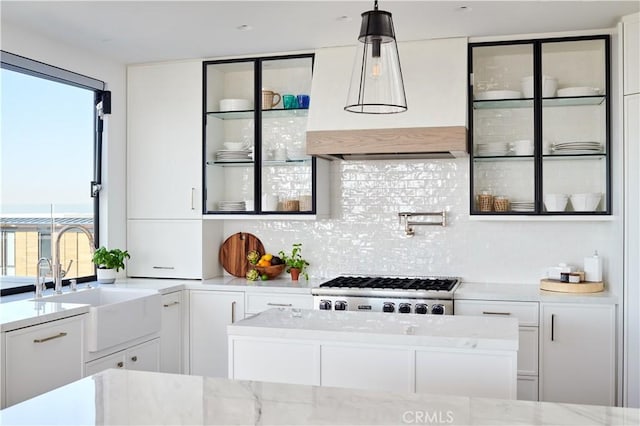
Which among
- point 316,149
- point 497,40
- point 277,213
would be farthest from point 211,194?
point 497,40

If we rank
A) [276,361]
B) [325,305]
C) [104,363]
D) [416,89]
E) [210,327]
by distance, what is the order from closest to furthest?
[276,361]
[104,363]
[325,305]
[416,89]
[210,327]

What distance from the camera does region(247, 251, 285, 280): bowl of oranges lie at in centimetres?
521

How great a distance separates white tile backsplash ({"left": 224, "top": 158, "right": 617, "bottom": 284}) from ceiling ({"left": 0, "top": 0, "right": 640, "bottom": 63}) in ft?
3.59

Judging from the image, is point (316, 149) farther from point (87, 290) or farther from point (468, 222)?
point (87, 290)

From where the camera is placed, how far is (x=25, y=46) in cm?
436

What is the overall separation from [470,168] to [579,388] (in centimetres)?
166

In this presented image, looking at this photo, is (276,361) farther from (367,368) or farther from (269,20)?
(269,20)

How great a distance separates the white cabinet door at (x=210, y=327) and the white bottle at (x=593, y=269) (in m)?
2.53

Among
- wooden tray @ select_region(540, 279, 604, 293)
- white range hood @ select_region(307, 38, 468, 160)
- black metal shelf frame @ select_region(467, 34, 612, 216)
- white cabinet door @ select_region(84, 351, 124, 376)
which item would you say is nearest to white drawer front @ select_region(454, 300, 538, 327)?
wooden tray @ select_region(540, 279, 604, 293)

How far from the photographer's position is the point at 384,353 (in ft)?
8.45

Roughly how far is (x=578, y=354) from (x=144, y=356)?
2.93m

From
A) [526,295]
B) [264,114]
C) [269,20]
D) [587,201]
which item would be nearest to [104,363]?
[264,114]

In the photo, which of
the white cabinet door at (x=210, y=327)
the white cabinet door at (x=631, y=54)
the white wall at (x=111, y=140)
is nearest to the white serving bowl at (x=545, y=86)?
the white cabinet door at (x=631, y=54)

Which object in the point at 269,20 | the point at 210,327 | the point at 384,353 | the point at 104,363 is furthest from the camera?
the point at 210,327
